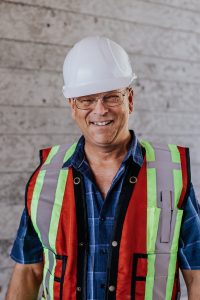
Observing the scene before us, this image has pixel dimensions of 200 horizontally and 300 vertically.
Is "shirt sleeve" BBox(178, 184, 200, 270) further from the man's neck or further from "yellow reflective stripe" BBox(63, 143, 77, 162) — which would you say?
"yellow reflective stripe" BBox(63, 143, 77, 162)

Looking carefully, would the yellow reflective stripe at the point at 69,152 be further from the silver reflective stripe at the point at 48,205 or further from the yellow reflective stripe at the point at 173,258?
the yellow reflective stripe at the point at 173,258

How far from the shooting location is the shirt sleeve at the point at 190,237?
1617 mm

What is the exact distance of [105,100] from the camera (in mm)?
1618

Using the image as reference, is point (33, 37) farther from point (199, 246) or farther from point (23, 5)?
point (199, 246)

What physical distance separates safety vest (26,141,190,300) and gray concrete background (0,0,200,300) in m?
0.93

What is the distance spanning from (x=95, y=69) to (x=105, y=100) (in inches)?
5.4

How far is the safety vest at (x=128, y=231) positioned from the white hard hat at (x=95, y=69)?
354 millimetres

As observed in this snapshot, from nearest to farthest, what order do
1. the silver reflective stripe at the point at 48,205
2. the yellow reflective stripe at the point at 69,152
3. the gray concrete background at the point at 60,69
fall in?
1. the silver reflective stripe at the point at 48,205
2. the yellow reflective stripe at the point at 69,152
3. the gray concrete background at the point at 60,69

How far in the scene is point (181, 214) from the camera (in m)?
1.62

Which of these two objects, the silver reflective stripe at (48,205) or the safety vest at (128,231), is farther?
the silver reflective stripe at (48,205)

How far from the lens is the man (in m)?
1.58

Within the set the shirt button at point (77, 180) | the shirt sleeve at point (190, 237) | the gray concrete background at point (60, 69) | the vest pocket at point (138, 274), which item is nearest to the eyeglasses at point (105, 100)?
the shirt button at point (77, 180)

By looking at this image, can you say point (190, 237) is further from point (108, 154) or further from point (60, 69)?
point (60, 69)

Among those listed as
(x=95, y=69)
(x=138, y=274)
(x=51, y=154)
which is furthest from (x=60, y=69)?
(x=138, y=274)
